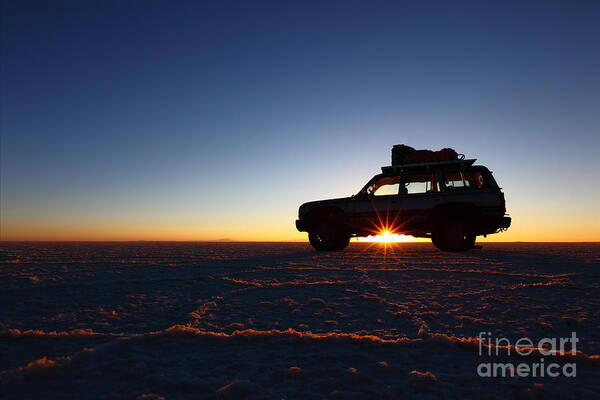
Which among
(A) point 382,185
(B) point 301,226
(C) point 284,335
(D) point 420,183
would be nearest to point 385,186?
(A) point 382,185

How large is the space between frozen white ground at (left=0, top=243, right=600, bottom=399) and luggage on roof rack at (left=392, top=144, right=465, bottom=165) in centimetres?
457

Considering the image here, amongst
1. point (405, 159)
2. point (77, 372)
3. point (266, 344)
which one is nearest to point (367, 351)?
point (266, 344)

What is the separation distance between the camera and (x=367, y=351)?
6.02 feet

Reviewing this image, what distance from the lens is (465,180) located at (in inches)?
306

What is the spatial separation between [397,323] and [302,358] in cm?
91

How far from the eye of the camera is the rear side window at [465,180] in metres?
7.65

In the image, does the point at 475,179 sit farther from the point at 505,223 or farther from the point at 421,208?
the point at 421,208

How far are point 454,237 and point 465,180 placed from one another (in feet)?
4.51

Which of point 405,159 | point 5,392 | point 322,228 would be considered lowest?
point 5,392

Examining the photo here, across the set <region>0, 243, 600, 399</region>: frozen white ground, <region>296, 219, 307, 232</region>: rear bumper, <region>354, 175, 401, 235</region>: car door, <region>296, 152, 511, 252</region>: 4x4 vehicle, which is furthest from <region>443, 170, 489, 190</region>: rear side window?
<region>0, 243, 600, 399</region>: frozen white ground

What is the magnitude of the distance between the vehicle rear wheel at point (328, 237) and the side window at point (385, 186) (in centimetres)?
138

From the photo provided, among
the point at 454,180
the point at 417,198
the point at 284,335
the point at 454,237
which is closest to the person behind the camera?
the point at 284,335

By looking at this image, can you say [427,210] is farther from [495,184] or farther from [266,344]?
[266,344]

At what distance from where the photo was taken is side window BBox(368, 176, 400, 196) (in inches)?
327
